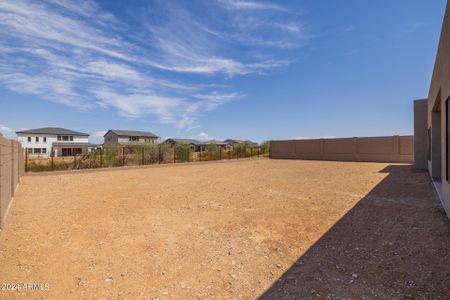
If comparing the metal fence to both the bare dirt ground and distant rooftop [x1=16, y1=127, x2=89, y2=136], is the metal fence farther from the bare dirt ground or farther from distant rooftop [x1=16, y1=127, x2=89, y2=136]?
distant rooftop [x1=16, y1=127, x2=89, y2=136]

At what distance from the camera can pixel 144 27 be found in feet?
39.1

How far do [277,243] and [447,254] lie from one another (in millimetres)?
2224

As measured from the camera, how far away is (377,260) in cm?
340

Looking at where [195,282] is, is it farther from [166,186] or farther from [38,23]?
[38,23]

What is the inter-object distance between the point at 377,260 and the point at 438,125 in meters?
7.31

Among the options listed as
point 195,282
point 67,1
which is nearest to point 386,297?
point 195,282

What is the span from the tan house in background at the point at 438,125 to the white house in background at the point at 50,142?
3927 cm

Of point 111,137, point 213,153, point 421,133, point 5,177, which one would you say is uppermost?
point 111,137

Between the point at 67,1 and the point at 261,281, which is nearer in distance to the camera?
the point at 261,281

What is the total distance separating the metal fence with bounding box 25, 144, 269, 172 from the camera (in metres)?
15.7

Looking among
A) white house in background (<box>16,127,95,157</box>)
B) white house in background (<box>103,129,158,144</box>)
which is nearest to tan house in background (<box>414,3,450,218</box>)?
white house in background (<box>103,129,158,144</box>)

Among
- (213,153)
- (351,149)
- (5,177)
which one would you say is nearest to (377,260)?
(5,177)

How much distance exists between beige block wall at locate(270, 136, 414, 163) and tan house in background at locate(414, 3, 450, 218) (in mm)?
6496

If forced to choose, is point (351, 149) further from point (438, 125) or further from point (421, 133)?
point (438, 125)
